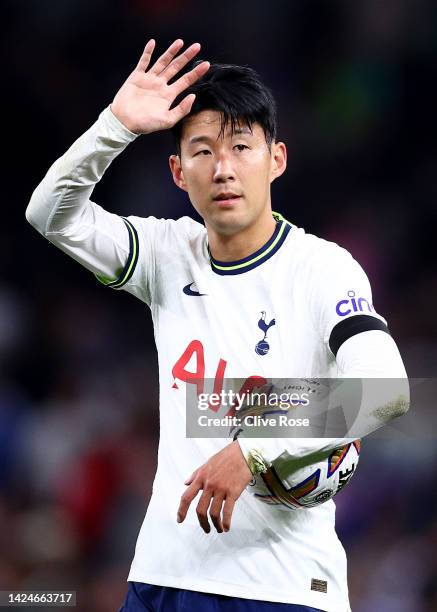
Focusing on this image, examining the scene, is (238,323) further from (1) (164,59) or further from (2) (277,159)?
(1) (164,59)

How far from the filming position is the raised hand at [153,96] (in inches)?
128

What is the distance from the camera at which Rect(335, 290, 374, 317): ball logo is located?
305 cm

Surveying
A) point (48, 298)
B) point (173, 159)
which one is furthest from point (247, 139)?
point (48, 298)

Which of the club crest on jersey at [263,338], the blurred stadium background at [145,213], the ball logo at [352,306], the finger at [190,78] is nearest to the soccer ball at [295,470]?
the club crest on jersey at [263,338]

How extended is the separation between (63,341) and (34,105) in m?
2.04

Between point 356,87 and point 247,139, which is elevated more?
point 356,87

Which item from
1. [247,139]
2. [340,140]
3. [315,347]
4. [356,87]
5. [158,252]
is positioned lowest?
[315,347]

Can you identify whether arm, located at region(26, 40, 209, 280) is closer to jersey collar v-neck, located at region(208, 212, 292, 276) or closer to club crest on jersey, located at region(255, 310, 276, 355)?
jersey collar v-neck, located at region(208, 212, 292, 276)

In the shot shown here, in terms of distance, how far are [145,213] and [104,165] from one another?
419 centimetres

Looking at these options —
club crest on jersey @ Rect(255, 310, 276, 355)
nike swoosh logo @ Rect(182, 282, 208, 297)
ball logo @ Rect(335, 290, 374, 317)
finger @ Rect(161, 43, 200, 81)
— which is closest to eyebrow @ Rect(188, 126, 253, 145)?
finger @ Rect(161, 43, 200, 81)

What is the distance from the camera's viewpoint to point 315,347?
3199mm

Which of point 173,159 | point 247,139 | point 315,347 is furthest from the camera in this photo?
point 173,159

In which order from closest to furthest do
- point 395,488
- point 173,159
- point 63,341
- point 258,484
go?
point 258,484
point 173,159
point 395,488
point 63,341

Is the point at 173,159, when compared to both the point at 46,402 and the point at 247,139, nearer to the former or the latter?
the point at 247,139
